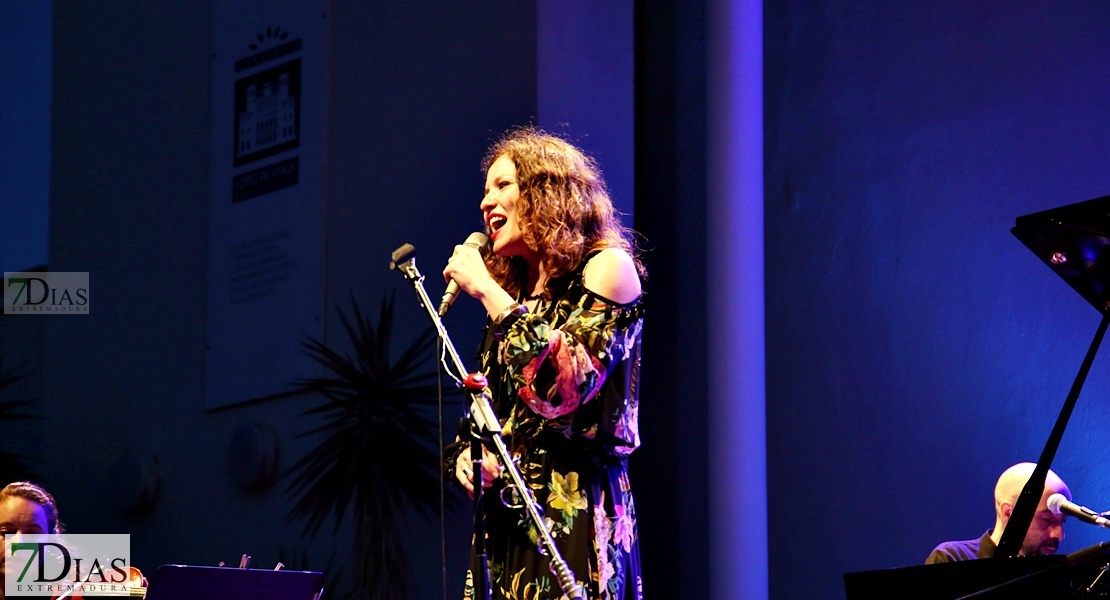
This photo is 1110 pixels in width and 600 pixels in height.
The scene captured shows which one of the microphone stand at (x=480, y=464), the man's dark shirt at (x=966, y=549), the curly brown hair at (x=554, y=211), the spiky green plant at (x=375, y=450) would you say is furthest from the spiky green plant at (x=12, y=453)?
the man's dark shirt at (x=966, y=549)

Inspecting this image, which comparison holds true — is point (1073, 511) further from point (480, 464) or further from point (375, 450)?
point (375, 450)

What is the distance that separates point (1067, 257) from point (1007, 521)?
0.95 metres

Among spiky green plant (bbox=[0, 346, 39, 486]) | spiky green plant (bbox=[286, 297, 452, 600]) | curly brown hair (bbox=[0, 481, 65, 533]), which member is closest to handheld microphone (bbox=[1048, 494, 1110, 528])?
spiky green plant (bbox=[286, 297, 452, 600])

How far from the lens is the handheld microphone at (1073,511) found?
2885 mm

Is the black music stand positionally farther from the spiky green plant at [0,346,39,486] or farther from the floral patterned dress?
the spiky green plant at [0,346,39,486]

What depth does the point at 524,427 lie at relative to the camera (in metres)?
2.54

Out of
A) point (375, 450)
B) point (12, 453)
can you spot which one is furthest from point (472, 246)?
point (12, 453)

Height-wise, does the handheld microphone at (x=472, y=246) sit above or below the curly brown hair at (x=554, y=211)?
below

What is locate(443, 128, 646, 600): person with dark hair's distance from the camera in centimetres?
239

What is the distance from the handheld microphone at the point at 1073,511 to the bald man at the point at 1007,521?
177 millimetres

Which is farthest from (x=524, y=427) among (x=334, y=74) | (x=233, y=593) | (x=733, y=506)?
(x=334, y=74)

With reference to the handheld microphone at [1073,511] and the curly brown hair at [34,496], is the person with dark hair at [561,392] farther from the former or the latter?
the curly brown hair at [34,496]

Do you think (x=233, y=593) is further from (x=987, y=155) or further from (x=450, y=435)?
(x=987, y=155)

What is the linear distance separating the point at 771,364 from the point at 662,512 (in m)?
0.65
